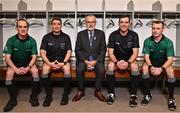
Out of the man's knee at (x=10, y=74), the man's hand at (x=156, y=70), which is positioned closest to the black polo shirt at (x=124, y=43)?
the man's hand at (x=156, y=70)

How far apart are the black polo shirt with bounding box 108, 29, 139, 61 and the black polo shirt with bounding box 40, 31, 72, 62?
609 mm

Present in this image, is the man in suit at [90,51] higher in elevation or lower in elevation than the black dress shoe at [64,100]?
higher

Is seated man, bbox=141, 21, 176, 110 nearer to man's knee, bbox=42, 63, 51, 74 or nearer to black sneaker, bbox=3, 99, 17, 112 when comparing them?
man's knee, bbox=42, 63, 51, 74

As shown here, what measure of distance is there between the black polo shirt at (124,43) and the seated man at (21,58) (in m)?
1.06

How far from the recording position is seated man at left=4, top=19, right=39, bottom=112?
3449 mm

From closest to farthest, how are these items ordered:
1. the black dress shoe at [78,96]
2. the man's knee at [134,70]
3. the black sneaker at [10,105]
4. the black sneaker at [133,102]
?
the black sneaker at [10,105] → the black sneaker at [133,102] → the man's knee at [134,70] → the black dress shoe at [78,96]

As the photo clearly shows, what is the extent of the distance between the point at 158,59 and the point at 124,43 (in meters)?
0.50

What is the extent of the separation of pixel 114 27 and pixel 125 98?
1792 mm

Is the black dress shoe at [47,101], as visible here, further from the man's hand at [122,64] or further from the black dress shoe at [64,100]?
the man's hand at [122,64]

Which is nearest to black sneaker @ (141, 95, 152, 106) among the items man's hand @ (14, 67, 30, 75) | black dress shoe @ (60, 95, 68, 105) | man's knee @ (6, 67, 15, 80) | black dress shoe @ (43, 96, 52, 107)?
black dress shoe @ (60, 95, 68, 105)

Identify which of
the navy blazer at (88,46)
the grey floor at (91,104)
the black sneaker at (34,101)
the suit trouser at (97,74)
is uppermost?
the navy blazer at (88,46)

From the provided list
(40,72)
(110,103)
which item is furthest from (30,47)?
(110,103)

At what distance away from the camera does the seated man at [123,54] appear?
356cm

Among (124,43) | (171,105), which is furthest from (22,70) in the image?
(171,105)
